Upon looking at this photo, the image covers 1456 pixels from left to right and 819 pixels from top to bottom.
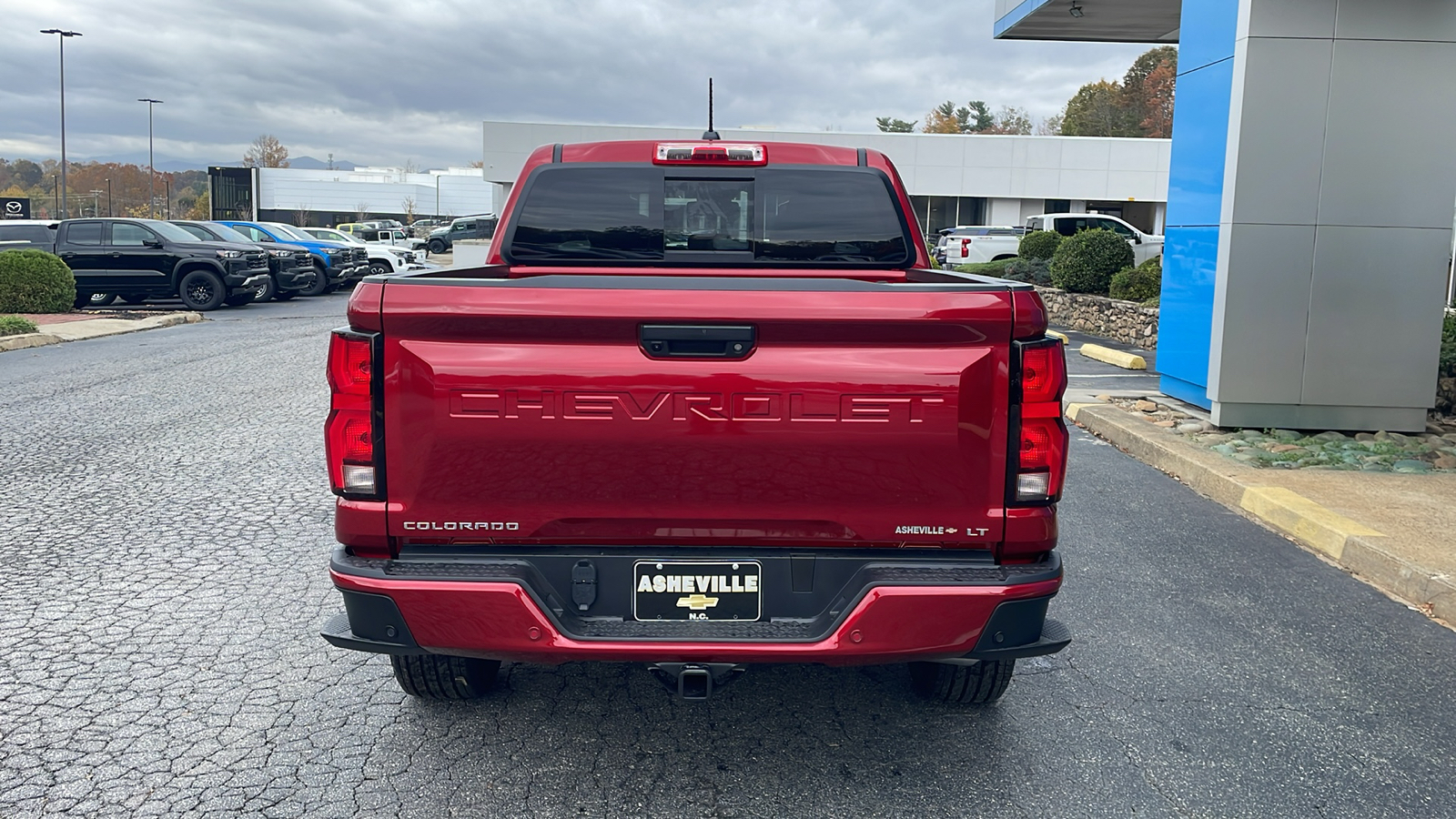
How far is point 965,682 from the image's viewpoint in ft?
12.2

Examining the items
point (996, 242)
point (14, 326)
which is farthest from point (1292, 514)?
point (996, 242)

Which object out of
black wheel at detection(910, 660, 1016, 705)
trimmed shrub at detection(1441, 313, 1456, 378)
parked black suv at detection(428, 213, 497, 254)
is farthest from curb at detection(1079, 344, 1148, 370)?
parked black suv at detection(428, 213, 497, 254)

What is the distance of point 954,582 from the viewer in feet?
9.68

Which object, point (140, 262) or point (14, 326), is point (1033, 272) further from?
point (14, 326)

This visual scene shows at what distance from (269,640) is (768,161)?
2763mm

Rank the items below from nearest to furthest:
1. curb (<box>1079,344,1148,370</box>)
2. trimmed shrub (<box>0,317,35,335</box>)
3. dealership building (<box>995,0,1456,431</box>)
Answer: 1. dealership building (<box>995,0,1456,431</box>)
2. curb (<box>1079,344,1148,370</box>)
3. trimmed shrub (<box>0,317,35,335</box>)

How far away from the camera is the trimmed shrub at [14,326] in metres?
16.0

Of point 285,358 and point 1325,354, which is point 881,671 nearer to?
point 1325,354

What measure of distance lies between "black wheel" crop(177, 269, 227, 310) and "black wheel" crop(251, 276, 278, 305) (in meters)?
0.99

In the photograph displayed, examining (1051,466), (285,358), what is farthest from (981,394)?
(285,358)

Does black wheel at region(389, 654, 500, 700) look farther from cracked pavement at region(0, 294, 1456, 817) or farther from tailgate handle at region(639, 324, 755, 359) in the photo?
tailgate handle at region(639, 324, 755, 359)

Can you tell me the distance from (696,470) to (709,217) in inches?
73.7

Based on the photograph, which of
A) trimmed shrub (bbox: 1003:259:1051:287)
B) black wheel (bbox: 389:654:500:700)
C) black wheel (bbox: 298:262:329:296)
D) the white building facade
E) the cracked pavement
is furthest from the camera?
the white building facade

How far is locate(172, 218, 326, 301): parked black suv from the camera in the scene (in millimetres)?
23453
